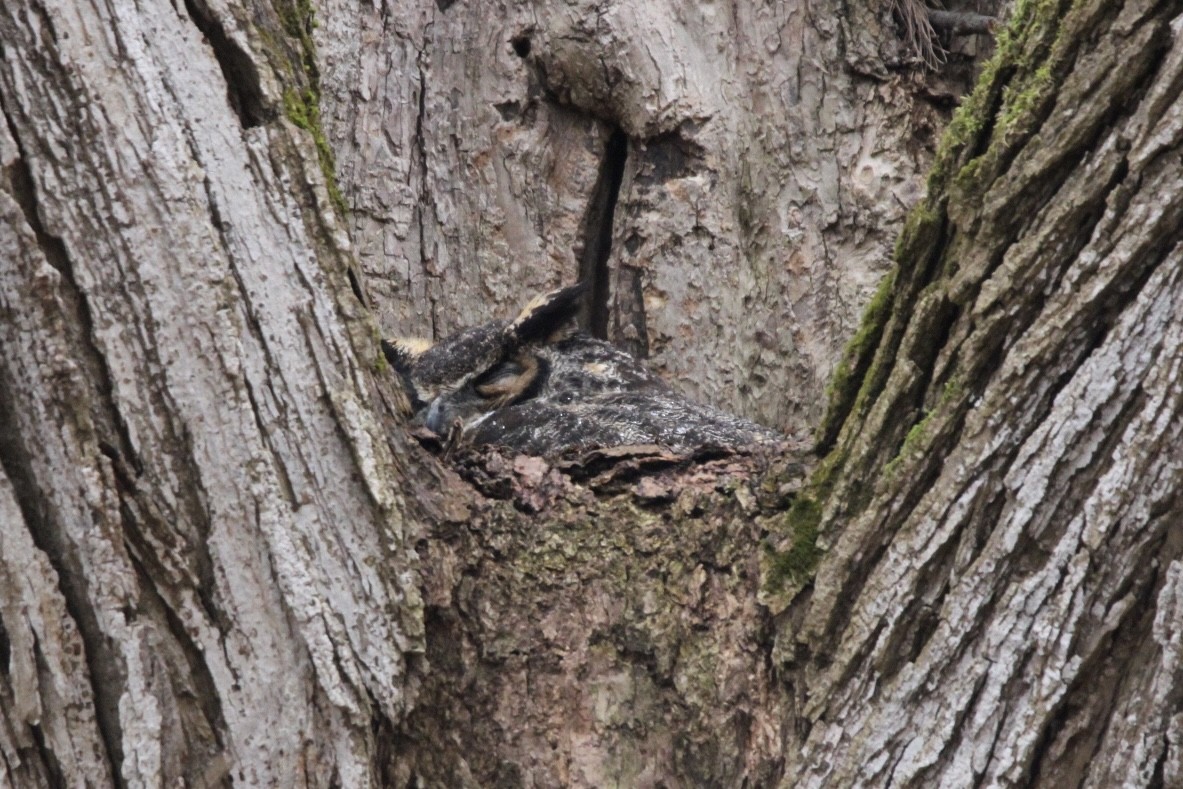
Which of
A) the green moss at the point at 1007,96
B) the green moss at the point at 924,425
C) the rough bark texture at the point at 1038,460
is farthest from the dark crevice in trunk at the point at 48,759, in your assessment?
the green moss at the point at 1007,96

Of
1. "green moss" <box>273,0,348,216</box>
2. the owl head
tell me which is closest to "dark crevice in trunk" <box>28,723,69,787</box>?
"green moss" <box>273,0,348,216</box>

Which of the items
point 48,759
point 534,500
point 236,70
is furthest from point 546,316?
point 48,759

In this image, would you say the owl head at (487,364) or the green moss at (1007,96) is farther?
the owl head at (487,364)

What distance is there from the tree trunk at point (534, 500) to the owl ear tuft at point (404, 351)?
158 cm

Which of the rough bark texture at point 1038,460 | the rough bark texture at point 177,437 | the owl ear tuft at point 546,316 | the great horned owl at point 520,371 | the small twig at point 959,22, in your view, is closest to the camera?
the rough bark texture at point 1038,460

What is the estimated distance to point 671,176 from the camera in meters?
3.78

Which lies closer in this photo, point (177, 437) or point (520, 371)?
point (177, 437)

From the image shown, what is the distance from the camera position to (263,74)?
5.17 feet

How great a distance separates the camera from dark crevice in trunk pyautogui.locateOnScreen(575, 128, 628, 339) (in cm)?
387

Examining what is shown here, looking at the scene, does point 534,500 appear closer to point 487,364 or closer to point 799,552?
point 799,552

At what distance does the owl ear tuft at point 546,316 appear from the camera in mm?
3361

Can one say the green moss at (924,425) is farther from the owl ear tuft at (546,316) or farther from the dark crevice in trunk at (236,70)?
the owl ear tuft at (546,316)

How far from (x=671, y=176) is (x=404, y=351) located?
100cm

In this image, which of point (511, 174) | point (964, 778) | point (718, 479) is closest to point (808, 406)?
point (511, 174)
